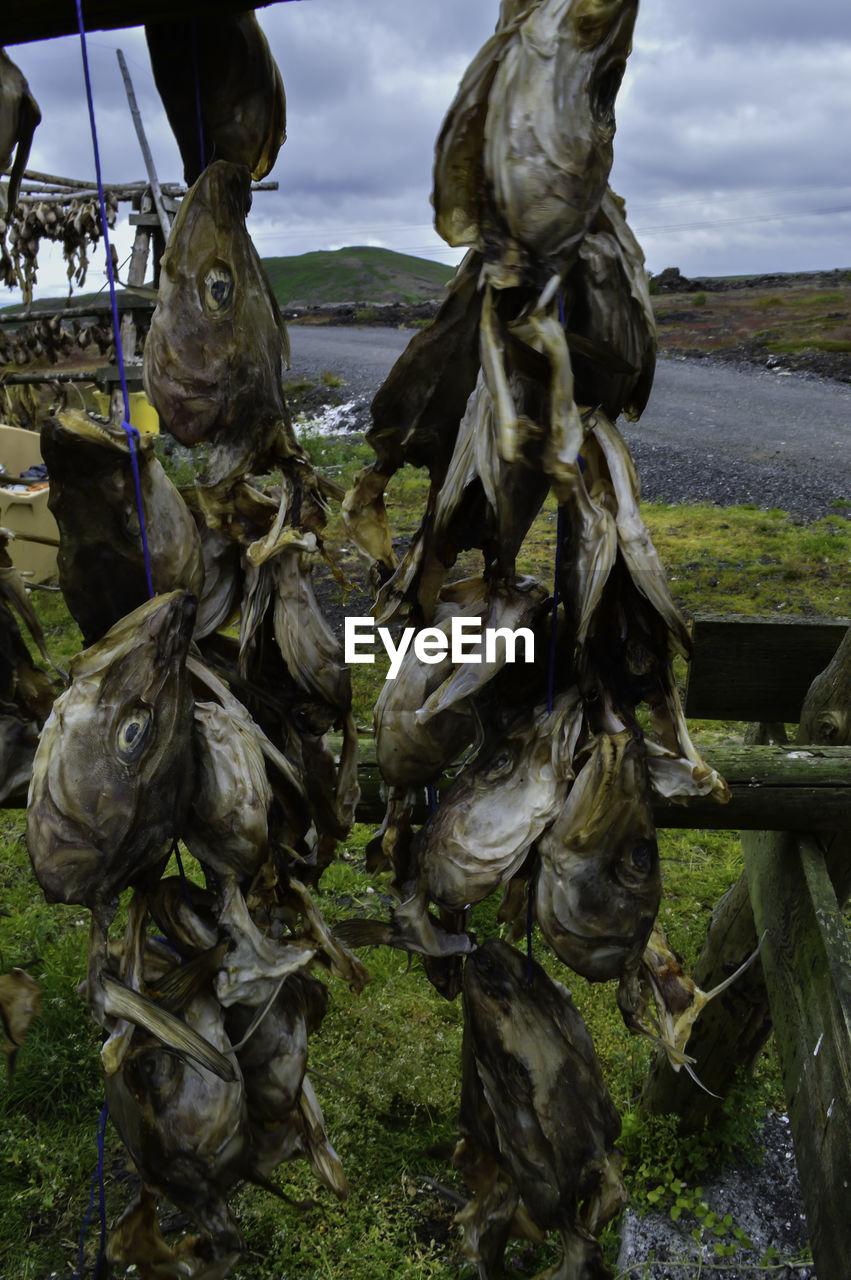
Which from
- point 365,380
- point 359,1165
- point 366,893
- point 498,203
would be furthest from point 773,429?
point 498,203

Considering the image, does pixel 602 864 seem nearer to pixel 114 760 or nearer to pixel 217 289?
pixel 114 760

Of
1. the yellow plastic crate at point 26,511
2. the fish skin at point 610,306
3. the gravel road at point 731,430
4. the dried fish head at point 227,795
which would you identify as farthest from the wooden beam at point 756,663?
the gravel road at point 731,430

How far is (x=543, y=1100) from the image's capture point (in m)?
1.53

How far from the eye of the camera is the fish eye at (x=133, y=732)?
4.25 ft

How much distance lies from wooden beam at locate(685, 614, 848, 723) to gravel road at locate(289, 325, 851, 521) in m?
7.36

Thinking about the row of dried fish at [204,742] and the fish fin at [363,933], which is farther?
the fish fin at [363,933]

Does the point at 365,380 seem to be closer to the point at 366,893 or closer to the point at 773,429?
the point at 773,429

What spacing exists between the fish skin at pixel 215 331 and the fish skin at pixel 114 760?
0.30m

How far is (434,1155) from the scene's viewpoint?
1.96 meters

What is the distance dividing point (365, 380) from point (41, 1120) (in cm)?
1583

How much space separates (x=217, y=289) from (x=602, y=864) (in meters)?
1.01

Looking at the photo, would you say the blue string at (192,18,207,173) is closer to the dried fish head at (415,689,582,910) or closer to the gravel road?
the dried fish head at (415,689,582,910)

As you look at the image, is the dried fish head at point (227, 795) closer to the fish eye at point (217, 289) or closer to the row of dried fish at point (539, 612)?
the row of dried fish at point (539, 612)

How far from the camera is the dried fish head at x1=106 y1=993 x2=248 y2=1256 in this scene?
1.50 meters
